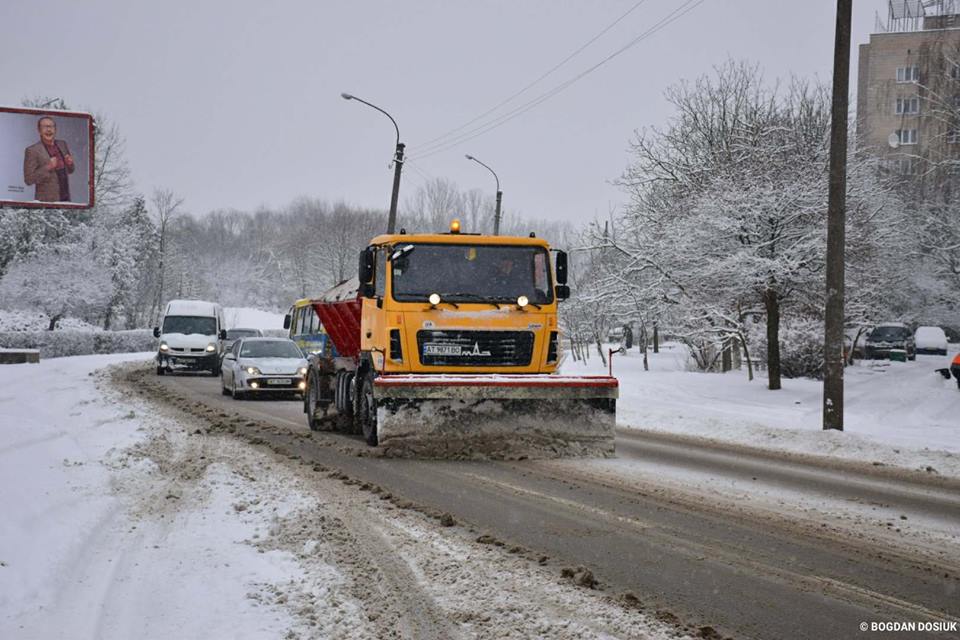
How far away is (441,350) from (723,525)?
16.4 ft

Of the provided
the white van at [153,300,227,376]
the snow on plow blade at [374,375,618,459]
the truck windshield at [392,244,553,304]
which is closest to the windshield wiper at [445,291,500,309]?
the truck windshield at [392,244,553,304]

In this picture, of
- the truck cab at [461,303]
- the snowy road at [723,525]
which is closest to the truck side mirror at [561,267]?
the truck cab at [461,303]

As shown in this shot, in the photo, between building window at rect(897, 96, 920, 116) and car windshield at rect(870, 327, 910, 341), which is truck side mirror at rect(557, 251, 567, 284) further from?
→ building window at rect(897, 96, 920, 116)

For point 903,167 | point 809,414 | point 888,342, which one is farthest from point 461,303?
point 903,167

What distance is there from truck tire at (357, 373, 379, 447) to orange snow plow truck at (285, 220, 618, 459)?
0.02 m

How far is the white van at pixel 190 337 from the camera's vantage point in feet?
100

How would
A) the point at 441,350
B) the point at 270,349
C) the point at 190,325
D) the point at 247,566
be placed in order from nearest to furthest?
1. the point at 247,566
2. the point at 441,350
3. the point at 270,349
4. the point at 190,325

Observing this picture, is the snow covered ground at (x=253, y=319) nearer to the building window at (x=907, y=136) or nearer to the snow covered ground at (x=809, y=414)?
the building window at (x=907, y=136)

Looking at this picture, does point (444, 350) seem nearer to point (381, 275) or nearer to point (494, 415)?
point (494, 415)

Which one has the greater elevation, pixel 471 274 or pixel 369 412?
pixel 471 274

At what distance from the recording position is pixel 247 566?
554 centimetres

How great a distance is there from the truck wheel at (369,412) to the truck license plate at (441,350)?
0.92 m

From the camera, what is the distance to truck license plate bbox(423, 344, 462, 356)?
1127cm

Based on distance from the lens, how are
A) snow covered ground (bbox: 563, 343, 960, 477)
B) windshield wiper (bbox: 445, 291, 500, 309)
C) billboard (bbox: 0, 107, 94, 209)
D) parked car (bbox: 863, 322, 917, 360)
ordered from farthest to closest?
parked car (bbox: 863, 322, 917, 360)
billboard (bbox: 0, 107, 94, 209)
snow covered ground (bbox: 563, 343, 960, 477)
windshield wiper (bbox: 445, 291, 500, 309)
